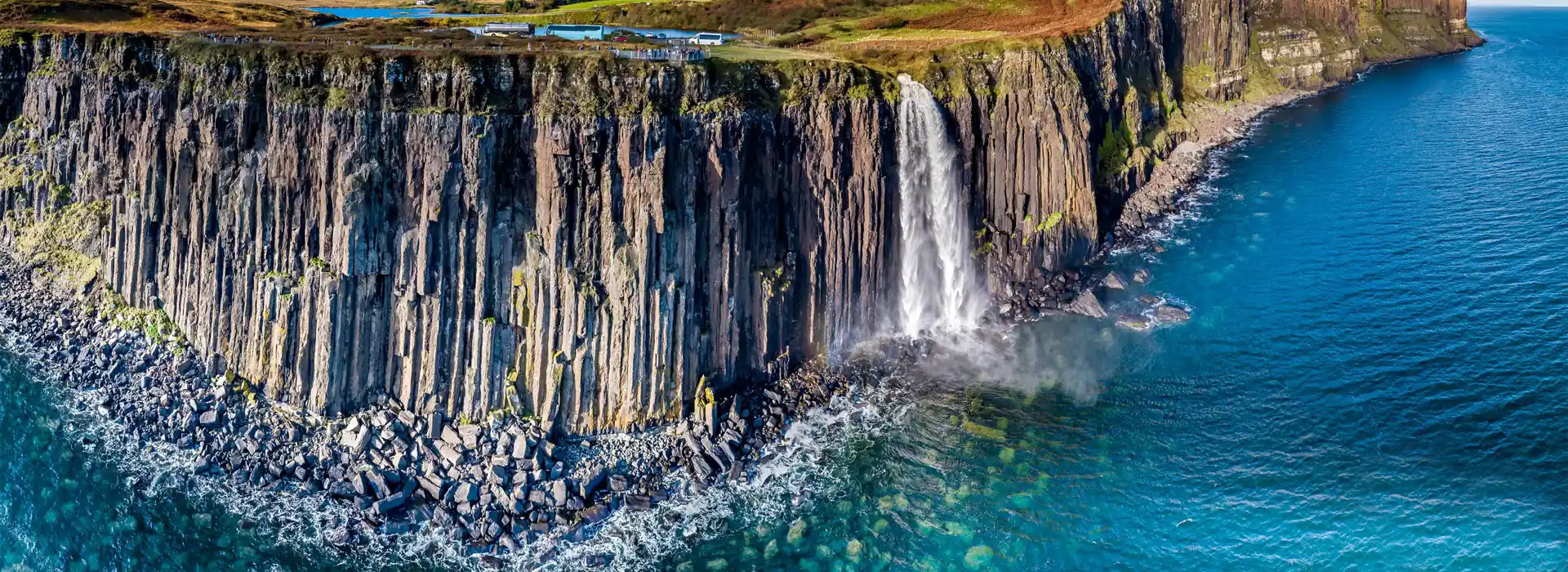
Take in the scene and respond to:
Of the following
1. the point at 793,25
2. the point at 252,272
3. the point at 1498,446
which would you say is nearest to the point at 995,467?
the point at 1498,446

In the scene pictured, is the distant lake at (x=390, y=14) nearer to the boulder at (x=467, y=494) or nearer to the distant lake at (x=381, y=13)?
the distant lake at (x=381, y=13)

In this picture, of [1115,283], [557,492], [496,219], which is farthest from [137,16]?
[1115,283]

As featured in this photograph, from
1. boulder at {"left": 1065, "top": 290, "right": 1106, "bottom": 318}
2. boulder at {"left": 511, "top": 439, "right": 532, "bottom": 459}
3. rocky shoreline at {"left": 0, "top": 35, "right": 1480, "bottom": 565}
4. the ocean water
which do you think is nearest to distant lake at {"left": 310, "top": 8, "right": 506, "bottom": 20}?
rocky shoreline at {"left": 0, "top": 35, "right": 1480, "bottom": 565}

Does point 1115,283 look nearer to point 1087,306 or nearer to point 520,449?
point 1087,306

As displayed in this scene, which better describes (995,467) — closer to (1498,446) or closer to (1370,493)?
(1370,493)

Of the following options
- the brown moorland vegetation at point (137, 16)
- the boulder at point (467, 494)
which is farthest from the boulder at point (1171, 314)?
the brown moorland vegetation at point (137, 16)

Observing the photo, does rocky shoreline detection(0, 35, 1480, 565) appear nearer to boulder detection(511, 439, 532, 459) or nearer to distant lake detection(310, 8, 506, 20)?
boulder detection(511, 439, 532, 459)

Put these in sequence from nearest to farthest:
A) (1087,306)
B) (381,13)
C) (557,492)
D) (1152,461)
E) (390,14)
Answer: (557,492) → (1152,461) → (1087,306) → (390,14) → (381,13)
